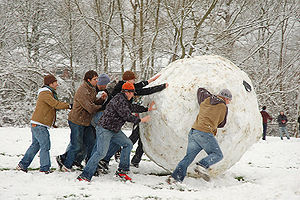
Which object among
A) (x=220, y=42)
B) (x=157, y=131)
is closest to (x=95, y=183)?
(x=157, y=131)

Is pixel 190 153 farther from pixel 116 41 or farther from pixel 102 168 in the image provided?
pixel 116 41

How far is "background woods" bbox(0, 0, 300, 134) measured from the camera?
476 inches

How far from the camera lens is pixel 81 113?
4.86 meters

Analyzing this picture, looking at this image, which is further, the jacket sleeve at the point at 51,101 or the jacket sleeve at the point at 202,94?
the jacket sleeve at the point at 51,101

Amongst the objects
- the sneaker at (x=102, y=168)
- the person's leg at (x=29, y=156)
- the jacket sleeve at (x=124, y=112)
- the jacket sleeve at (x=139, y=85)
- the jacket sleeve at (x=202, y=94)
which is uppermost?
the jacket sleeve at (x=139, y=85)

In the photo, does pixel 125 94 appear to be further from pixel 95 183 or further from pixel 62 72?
pixel 62 72

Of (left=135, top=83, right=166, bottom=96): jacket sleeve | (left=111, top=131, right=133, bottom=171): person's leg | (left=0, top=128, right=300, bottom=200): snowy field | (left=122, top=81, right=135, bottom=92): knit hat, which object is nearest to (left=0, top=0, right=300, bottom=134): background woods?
(left=135, top=83, right=166, bottom=96): jacket sleeve

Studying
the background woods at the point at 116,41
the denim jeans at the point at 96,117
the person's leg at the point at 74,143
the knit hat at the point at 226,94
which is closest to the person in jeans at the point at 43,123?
the person's leg at the point at 74,143

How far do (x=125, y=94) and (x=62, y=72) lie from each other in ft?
49.3

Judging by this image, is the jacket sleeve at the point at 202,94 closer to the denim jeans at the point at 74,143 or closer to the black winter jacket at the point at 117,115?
the black winter jacket at the point at 117,115

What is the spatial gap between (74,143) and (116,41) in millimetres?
11229

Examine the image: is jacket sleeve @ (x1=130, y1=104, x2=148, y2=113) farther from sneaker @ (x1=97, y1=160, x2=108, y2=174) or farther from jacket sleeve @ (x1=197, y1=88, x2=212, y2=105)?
sneaker @ (x1=97, y1=160, x2=108, y2=174)

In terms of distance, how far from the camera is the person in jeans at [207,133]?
4070mm

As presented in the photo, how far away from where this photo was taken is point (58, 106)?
4.80 meters
